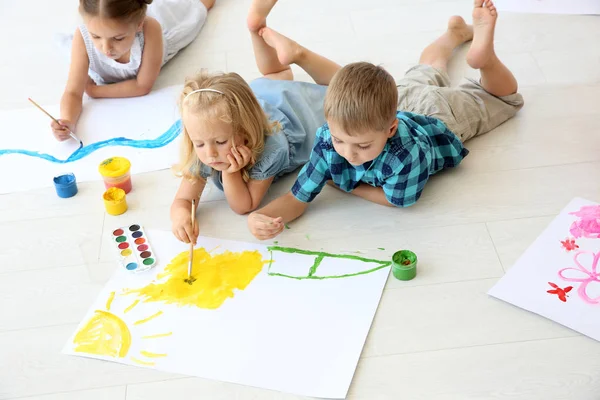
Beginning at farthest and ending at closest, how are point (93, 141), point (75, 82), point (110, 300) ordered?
point (75, 82), point (93, 141), point (110, 300)

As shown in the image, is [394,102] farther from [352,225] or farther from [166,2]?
[166,2]

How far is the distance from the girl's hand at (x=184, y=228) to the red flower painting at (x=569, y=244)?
72 cm

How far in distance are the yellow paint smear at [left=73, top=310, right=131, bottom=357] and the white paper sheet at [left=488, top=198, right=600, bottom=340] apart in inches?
26.0

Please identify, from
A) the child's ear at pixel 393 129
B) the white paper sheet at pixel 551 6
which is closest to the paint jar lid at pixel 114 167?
the child's ear at pixel 393 129

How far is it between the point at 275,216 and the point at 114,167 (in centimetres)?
41

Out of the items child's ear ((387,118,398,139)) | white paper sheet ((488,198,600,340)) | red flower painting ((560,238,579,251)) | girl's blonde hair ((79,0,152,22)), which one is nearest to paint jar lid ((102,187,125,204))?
girl's blonde hair ((79,0,152,22))

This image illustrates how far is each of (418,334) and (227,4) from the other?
60.1 inches

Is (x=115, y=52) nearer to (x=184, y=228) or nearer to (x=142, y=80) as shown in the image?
(x=142, y=80)

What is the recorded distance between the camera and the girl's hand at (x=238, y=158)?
143cm

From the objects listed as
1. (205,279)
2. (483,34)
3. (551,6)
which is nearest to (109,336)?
(205,279)

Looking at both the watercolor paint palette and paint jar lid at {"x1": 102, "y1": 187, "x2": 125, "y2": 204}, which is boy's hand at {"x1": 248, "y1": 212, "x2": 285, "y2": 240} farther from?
paint jar lid at {"x1": 102, "y1": 187, "x2": 125, "y2": 204}

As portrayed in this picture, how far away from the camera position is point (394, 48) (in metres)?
2.10

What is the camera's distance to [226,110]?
1395 mm

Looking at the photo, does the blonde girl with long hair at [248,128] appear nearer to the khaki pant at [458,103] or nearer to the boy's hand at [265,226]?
the boy's hand at [265,226]
